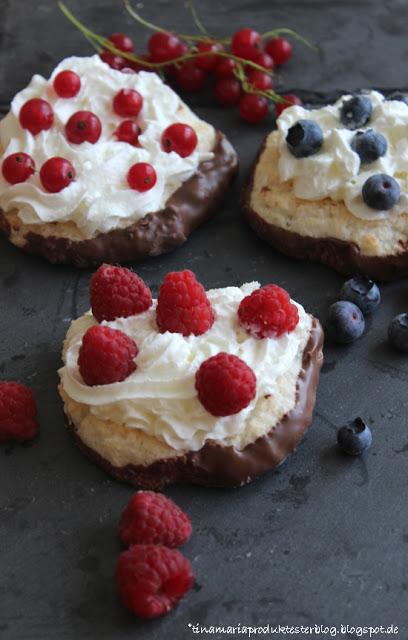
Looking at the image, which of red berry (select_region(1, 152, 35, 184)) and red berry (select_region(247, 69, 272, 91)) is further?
red berry (select_region(247, 69, 272, 91))

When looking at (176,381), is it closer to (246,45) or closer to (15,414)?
(15,414)

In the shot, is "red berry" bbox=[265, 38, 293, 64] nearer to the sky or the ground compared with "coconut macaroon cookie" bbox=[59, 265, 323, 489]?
nearer to the sky

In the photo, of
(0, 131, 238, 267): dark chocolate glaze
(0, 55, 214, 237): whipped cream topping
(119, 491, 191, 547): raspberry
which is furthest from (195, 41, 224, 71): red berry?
(119, 491, 191, 547): raspberry

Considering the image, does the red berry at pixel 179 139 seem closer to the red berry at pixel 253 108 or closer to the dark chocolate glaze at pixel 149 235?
the dark chocolate glaze at pixel 149 235

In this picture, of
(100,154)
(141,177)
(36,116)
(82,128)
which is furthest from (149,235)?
(36,116)

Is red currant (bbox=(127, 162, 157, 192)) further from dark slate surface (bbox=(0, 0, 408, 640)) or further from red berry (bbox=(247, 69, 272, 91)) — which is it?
red berry (bbox=(247, 69, 272, 91))

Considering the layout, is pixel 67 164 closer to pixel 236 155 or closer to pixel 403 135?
pixel 236 155
